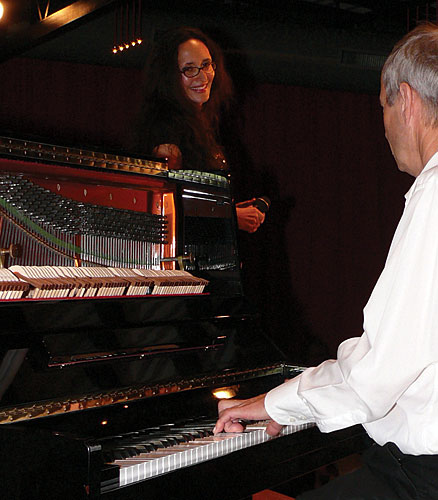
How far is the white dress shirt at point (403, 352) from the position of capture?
57.6 inches

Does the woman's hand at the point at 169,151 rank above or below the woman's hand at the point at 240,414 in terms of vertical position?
above

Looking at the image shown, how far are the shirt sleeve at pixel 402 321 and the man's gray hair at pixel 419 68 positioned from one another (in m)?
0.23

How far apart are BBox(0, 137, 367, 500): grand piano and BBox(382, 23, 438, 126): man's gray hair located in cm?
97

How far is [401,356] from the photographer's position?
147 cm

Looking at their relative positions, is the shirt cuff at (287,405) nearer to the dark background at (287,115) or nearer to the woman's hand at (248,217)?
the woman's hand at (248,217)

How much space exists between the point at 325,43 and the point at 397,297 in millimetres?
4188

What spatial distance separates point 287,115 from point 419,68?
4218mm

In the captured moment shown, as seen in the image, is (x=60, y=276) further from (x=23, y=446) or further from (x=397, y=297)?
(x=397, y=297)

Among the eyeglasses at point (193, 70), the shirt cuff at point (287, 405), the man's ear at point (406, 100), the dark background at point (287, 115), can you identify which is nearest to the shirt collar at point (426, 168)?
the man's ear at point (406, 100)

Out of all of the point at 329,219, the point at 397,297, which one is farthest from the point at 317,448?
the point at 329,219

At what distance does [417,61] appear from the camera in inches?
64.2

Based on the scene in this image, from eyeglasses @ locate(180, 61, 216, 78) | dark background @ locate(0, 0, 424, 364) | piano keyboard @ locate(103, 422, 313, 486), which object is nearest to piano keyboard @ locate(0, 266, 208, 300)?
piano keyboard @ locate(103, 422, 313, 486)

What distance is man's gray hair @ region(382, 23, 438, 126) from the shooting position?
63.6 inches

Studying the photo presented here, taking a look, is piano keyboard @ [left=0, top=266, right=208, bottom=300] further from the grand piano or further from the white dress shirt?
the white dress shirt
